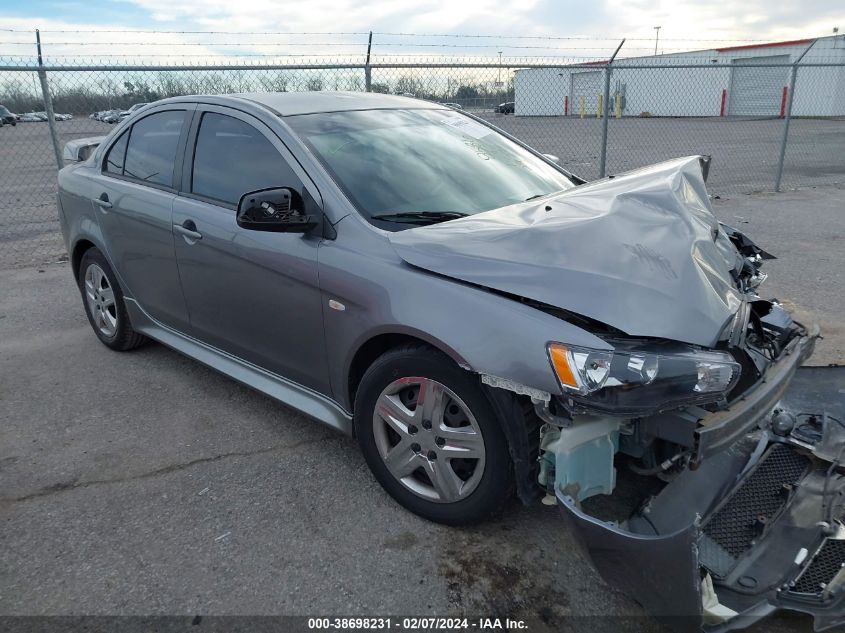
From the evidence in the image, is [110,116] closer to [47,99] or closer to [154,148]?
[47,99]

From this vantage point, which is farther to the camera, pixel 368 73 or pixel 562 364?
pixel 368 73

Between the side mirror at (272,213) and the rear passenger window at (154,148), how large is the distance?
1257 millimetres

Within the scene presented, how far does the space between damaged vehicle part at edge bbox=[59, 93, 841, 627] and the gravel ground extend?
25 cm

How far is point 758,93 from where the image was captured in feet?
116

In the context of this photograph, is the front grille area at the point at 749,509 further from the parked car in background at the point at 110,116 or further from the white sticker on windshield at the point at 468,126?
the parked car in background at the point at 110,116

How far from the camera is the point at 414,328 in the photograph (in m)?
2.58

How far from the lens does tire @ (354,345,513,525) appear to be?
8.27 feet

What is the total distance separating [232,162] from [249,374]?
112cm

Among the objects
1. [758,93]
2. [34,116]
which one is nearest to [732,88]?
[758,93]

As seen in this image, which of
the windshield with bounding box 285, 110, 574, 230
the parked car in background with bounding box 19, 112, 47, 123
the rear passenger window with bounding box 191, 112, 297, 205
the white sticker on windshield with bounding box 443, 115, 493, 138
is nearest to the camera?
the windshield with bounding box 285, 110, 574, 230

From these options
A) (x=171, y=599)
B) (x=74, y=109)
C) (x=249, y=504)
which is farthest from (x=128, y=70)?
(x=171, y=599)

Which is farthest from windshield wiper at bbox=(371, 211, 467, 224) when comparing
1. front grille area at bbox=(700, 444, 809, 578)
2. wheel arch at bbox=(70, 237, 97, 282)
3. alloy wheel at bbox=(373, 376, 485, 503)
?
wheel arch at bbox=(70, 237, 97, 282)

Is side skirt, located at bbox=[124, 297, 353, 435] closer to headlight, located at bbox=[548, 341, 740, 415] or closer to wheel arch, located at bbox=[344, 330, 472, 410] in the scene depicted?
wheel arch, located at bbox=[344, 330, 472, 410]

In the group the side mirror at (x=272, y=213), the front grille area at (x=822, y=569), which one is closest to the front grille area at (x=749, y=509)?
the front grille area at (x=822, y=569)
